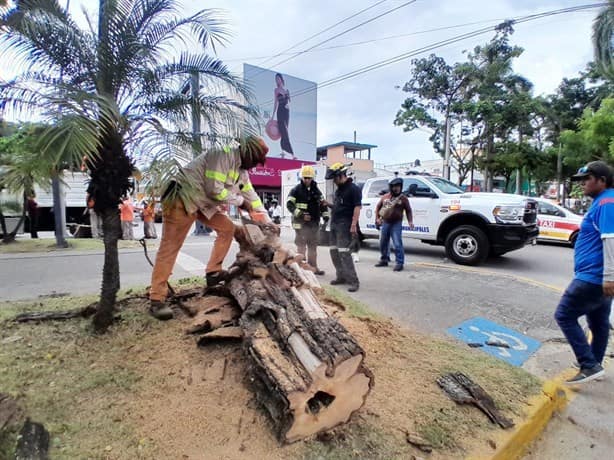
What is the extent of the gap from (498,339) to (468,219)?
4.34m

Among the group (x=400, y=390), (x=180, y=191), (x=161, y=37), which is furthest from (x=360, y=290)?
(x=161, y=37)

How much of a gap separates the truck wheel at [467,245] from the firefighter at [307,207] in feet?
10.4

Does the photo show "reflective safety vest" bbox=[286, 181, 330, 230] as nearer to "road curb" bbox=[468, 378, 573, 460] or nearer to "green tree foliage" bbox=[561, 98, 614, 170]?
"road curb" bbox=[468, 378, 573, 460]

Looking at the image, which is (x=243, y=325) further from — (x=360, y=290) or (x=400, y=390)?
(x=360, y=290)

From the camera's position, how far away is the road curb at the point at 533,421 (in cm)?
224

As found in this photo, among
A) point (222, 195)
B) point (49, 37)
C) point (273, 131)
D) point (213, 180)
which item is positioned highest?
point (273, 131)

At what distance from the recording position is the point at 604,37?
12367mm

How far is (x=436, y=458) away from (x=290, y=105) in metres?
35.3

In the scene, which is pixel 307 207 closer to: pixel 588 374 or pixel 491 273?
pixel 491 273

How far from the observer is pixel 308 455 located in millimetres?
1990

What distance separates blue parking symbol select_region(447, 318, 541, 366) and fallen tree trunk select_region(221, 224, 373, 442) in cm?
200

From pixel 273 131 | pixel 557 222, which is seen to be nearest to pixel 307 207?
pixel 557 222

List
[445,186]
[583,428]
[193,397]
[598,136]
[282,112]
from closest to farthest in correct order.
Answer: [193,397], [583,428], [445,186], [598,136], [282,112]

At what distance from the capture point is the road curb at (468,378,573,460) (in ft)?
7.36
